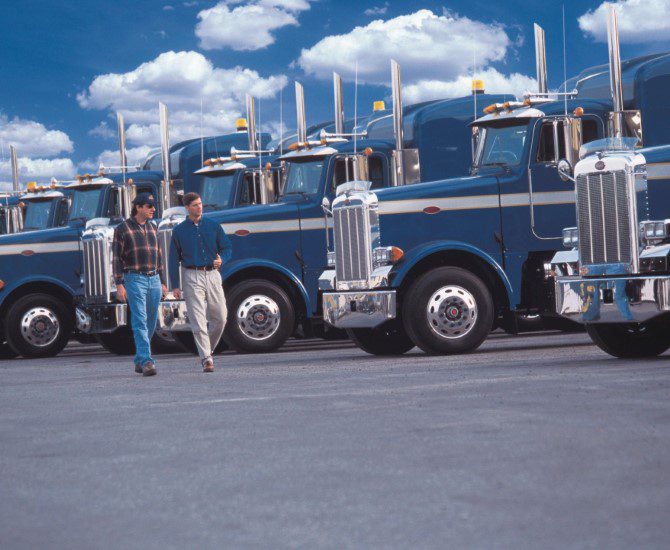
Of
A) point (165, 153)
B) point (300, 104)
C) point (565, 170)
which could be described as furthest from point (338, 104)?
point (565, 170)

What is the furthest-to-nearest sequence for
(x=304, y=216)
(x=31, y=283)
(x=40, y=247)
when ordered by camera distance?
(x=40, y=247) → (x=31, y=283) → (x=304, y=216)

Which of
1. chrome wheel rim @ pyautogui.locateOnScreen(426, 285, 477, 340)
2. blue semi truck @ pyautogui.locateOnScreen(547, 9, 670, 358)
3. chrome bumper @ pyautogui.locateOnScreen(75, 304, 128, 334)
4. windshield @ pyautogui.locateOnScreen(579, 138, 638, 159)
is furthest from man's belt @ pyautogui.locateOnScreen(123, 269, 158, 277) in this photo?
chrome bumper @ pyautogui.locateOnScreen(75, 304, 128, 334)

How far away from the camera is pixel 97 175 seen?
71.0ft

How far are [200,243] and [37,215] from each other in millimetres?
10055

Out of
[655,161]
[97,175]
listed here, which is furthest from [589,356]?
[97,175]

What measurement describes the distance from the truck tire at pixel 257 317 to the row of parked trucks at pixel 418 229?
0.02 m

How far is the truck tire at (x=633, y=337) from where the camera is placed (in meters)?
12.0

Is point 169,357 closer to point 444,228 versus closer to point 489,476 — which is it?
point 444,228

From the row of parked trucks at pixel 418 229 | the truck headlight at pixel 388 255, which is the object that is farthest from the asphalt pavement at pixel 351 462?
the truck headlight at pixel 388 255

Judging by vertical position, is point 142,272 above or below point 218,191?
below

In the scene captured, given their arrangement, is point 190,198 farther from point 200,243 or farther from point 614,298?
point 614,298

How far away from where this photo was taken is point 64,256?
20.1 meters

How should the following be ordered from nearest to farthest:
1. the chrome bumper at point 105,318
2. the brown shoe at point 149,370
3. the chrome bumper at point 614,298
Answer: the chrome bumper at point 614,298 → the brown shoe at point 149,370 → the chrome bumper at point 105,318

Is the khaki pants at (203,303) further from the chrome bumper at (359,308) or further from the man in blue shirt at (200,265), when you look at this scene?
the chrome bumper at (359,308)
